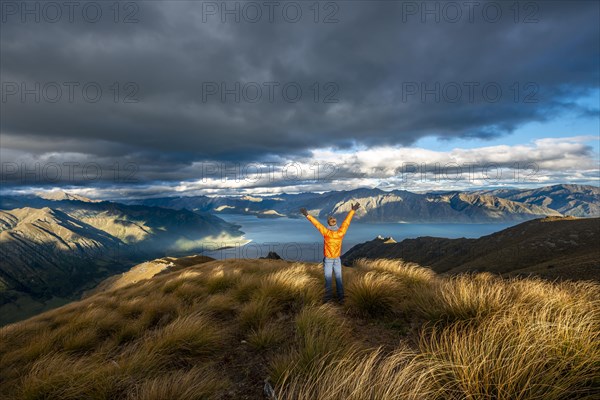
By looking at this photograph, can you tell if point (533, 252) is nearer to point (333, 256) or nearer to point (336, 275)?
point (333, 256)

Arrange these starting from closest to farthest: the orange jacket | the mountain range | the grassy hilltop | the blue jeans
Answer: the grassy hilltop < the blue jeans < the orange jacket < the mountain range

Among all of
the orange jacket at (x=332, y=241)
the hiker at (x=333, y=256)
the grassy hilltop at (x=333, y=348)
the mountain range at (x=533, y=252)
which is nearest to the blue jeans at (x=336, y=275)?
the hiker at (x=333, y=256)

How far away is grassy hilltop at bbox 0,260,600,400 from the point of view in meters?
3.32

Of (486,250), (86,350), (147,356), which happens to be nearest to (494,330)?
(147,356)

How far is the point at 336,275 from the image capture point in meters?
8.91

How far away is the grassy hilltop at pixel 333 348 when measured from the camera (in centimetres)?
332

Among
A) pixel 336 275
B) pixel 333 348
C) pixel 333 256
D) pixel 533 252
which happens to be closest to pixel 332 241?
pixel 333 256

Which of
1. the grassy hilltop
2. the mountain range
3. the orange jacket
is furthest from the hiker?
the mountain range

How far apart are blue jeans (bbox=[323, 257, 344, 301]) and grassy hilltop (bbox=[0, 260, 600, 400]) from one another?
414 millimetres

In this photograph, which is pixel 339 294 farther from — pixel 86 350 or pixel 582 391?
pixel 86 350

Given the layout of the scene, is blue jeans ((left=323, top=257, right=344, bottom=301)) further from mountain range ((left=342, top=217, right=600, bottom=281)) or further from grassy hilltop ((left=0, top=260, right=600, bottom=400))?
mountain range ((left=342, top=217, right=600, bottom=281))

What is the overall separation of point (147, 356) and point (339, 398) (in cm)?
382

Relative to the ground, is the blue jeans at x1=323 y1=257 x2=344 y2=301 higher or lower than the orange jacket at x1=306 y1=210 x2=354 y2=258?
lower

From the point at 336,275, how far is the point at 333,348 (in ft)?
14.8
